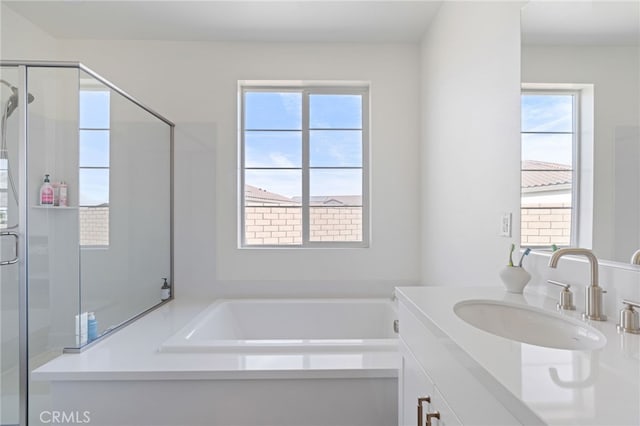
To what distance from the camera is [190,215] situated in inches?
105

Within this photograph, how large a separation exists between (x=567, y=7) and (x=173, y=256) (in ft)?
8.90

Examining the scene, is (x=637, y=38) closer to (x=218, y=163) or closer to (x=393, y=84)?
(x=393, y=84)

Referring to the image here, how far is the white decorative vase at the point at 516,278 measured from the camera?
4.09 feet

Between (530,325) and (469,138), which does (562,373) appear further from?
(469,138)

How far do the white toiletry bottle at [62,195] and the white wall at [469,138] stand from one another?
247 cm

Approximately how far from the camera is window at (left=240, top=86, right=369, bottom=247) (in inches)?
110

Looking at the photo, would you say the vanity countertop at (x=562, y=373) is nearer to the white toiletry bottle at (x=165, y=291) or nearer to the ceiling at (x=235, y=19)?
the ceiling at (x=235, y=19)

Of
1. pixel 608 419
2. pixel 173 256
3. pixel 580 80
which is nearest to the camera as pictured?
pixel 608 419

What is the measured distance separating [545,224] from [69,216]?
2593 mm

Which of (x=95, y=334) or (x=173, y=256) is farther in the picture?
(x=173, y=256)

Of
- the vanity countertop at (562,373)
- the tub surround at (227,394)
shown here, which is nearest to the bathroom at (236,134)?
the tub surround at (227,394)

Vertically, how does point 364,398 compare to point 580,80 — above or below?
below

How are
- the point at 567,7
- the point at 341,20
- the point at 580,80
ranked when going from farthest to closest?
the point at 341,20 → the point at 567,7 → the point at 580,80

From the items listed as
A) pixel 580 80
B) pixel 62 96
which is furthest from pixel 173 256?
pixel 580 80
